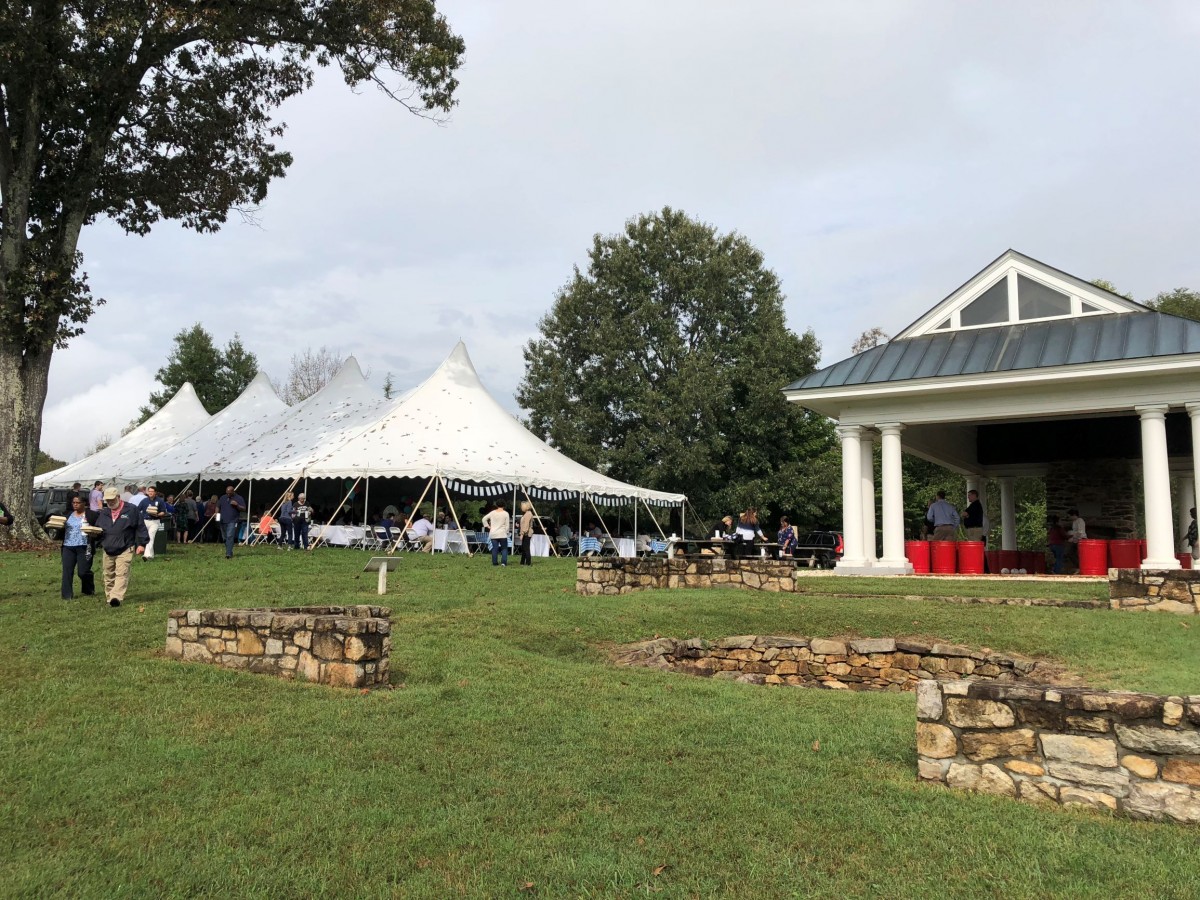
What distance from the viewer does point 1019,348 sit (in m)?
16.4

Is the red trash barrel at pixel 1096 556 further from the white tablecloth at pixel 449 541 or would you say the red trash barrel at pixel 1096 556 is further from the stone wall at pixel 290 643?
the stone wall at pixel 290 643

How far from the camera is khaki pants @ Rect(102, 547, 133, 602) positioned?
32.4 ft

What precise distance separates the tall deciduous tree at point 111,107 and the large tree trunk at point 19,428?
25 mm

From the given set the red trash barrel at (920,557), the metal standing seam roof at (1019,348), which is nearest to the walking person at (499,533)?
the metal standing seam roof at (1019,348)

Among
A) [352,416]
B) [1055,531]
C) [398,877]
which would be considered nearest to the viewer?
[398,877]

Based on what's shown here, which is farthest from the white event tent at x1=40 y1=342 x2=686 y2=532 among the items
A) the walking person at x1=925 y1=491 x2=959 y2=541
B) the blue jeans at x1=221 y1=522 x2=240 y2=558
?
the walking person at x1=925 y1=491 x2=959 y2=541

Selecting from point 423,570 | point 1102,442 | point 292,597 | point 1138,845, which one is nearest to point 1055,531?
point 1102,442

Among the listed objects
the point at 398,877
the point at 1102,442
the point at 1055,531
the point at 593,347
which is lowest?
the point at 398,877

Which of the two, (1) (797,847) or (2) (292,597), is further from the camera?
(2) (292,597)

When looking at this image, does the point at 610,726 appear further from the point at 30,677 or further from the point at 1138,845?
the point at 30,677

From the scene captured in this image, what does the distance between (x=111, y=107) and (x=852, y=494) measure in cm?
1561

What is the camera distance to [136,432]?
31562mm

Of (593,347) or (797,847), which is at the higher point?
(593,347)

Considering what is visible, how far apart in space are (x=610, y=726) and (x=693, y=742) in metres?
0.59
